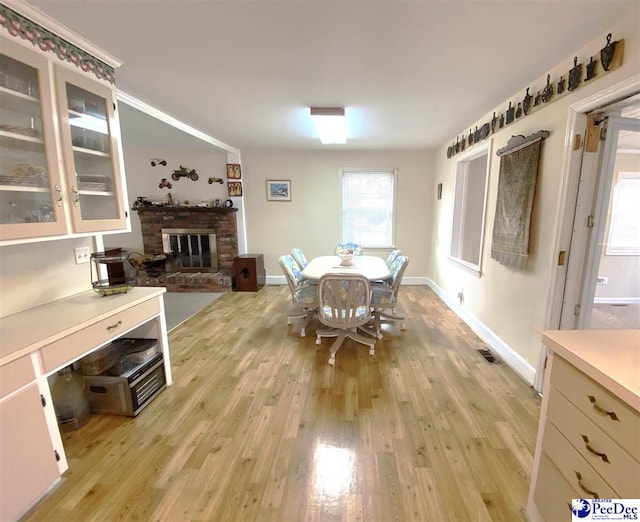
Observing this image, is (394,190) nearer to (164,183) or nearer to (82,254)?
(164,183)

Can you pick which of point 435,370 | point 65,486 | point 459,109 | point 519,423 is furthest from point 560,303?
point 65,486

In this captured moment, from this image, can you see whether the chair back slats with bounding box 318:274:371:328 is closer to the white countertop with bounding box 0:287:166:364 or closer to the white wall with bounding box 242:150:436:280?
the white countertop with bounding box 0:287:166:364

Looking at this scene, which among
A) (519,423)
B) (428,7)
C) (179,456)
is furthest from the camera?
(519,423)

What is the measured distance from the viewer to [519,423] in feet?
5.92

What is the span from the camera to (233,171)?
4844 mm

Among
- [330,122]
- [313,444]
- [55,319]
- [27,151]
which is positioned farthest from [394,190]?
[55,319]

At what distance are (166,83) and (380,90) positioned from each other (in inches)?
68.5

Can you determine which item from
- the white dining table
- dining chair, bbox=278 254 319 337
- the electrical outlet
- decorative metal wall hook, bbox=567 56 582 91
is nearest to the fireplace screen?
the white dining table

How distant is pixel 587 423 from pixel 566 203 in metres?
1.53

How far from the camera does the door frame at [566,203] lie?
1.66 metres

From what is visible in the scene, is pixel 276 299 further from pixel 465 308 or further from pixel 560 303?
pixel 560 303

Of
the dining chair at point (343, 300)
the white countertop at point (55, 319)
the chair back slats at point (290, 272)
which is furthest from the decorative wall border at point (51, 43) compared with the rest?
the dining chair at point (343, 300)

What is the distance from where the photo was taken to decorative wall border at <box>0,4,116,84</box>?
132cm

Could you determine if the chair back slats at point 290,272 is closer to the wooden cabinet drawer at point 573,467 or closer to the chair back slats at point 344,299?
the chair back slats at point 344,299
